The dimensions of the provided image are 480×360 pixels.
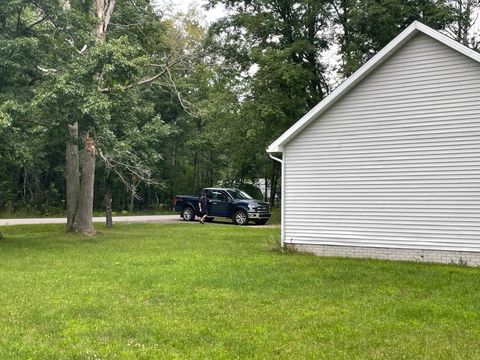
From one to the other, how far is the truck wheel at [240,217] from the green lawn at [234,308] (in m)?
12.6

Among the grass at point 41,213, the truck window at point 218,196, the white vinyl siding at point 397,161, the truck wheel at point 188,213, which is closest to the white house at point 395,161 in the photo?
the white vinyl siding at point 397,161

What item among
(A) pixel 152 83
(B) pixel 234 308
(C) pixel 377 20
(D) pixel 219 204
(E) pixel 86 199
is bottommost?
(B) pixel 234 308

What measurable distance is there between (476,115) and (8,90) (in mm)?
11959

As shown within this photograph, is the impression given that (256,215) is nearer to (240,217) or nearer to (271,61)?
(240,217)

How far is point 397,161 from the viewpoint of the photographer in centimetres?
1145

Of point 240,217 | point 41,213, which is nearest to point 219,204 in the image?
point 240,217

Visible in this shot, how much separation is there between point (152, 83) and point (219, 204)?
7190 mm

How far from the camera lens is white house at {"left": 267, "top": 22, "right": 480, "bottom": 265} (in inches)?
416

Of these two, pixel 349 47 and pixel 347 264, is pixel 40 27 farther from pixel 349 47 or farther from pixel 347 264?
pixel 349 47

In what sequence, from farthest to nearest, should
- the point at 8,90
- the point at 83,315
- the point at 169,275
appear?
1. the point at 8,90
2. the point at 169,275
3. the point at 83,315

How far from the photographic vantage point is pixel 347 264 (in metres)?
10.7

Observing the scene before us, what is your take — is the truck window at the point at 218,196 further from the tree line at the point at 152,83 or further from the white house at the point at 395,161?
the white house at the point at 395,161

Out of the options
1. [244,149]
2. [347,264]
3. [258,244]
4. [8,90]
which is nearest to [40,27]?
[8,90]

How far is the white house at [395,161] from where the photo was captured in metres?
10.6
